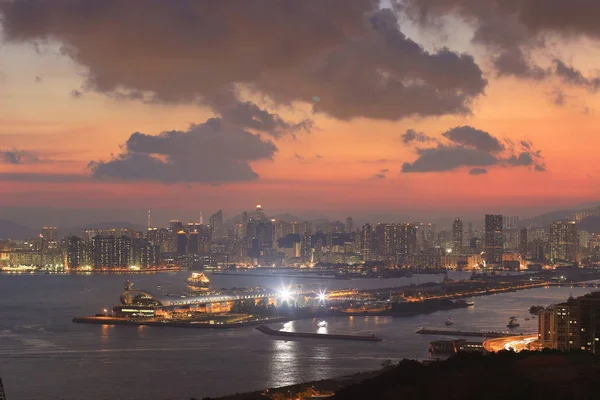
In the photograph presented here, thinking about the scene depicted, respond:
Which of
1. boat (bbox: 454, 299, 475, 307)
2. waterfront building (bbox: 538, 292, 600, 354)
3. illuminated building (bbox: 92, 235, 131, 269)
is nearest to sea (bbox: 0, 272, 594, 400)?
boat (bbox: 454, 299, 475, 307)

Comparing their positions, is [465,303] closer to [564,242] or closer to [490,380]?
[490,380]

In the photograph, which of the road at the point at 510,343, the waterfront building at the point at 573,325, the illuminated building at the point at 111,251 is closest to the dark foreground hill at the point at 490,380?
the waterfront building at the point at 573,325

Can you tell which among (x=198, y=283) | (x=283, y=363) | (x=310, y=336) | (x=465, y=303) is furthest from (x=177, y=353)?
(x=198, y=283)

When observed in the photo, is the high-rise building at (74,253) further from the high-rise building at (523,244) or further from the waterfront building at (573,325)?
the waterfront building at (573,325)

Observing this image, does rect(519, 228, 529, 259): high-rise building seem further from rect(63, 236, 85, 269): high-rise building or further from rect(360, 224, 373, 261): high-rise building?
rect(63, 236, 85, 269): high-rise building

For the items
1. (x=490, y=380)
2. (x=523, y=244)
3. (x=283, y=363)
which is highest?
(x=523, y=244)

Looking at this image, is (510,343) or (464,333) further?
(464,333)

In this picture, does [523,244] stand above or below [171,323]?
above

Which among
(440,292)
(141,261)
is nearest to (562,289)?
(440,292)
